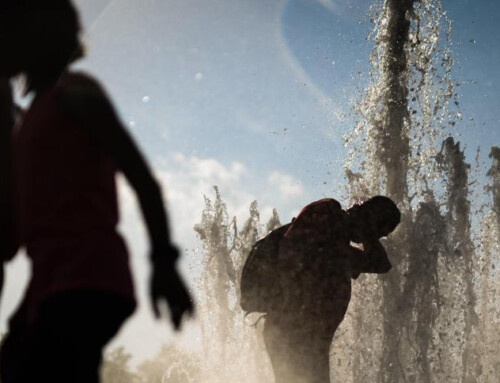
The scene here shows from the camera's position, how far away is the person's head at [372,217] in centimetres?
372

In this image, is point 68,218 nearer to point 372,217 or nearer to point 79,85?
point 79,85

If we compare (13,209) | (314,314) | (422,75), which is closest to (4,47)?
(13,209)

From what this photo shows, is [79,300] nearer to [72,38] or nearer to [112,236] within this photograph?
[112,236]

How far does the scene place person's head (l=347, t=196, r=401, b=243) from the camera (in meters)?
3.72

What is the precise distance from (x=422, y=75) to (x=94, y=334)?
1404cm

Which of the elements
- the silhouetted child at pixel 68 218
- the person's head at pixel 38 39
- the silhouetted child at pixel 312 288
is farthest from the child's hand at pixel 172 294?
the silhouetted child at pixel 312 288

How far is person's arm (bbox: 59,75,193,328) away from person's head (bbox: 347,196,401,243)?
252 cm

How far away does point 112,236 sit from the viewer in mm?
1290

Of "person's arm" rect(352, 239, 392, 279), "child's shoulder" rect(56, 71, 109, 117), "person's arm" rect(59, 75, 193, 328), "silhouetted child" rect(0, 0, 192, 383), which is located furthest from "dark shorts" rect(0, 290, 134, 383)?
"person's arm" rect(352, 239, 392, 279)

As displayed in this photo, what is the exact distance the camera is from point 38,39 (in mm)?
1401

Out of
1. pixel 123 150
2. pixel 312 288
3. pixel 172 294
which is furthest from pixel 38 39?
pixel 312 288

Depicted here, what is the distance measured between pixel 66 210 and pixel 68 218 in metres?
0.02

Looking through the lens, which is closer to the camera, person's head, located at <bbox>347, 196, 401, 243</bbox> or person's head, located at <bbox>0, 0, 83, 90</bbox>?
person's head, located at <bbox>0, 0, 83, 90</bbox>

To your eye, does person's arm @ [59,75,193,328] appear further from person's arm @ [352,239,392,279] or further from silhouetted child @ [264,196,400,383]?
person's arm @ [352,239,392,279]
